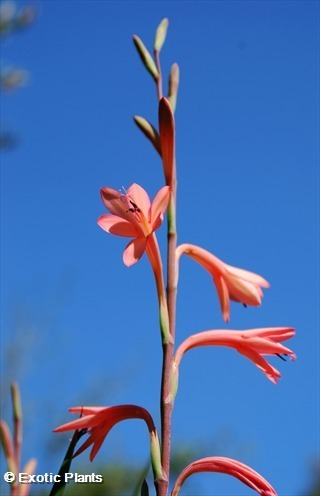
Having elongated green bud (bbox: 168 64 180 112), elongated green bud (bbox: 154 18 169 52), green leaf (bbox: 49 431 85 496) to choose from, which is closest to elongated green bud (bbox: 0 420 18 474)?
green leaf (bbox: 49 431 85 496)

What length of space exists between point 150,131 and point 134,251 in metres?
0.27

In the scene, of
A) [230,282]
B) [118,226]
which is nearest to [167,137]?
[118,226]

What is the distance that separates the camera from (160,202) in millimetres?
1521

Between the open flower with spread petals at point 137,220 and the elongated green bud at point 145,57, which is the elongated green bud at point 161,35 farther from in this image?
the open flower with spread petals at point 137,220

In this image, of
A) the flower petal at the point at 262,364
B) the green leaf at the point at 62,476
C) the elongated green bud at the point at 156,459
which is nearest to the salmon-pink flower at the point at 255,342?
the flower petal at the point at 262,364

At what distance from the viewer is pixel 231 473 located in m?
1.42

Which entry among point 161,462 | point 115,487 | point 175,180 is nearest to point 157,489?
point 161,462

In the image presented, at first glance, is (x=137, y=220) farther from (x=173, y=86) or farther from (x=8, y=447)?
(x=8, y=447)

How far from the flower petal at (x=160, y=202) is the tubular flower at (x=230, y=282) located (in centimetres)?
18

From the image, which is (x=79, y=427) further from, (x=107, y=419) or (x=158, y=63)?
(x=158, y=63)

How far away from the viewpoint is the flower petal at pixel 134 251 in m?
1.50

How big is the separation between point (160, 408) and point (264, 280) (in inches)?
17.8

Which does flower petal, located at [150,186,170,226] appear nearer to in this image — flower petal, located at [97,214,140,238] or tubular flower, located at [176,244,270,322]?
flower petal, located at [97,214,140,238]

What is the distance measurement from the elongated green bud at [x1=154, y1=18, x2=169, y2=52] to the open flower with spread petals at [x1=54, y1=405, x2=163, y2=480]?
0.79 metres
